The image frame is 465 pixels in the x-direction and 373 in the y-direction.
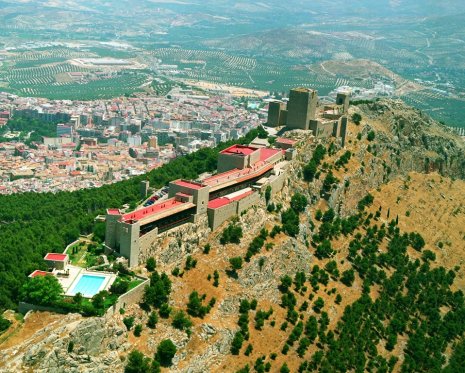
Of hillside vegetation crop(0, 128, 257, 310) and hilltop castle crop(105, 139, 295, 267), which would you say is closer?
hilltop castle crop(105, 139, 295, 267)

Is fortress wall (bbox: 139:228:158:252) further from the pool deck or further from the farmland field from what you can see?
the farmland field

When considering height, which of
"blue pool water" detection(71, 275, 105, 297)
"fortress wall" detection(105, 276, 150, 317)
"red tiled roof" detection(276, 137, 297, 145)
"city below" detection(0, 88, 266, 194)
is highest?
"red tiled roof" detection(276, 137, 297, 145)

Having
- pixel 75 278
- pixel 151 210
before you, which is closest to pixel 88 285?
pixel 75 278

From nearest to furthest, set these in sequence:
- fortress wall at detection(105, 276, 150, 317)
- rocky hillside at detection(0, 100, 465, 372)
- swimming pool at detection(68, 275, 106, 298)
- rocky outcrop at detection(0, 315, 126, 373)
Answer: rocky outcrop at detection(0, 315, 126, 373)
rocky hillside at detection(0, 100, 465, 372)
fortress wall at detection(105, 276, 150, 317)
swimming pool at detection(68, 275, 106, 298)

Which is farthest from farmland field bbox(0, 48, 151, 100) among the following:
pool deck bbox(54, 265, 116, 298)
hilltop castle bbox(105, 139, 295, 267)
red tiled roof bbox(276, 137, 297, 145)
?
pool deck bbox(54, 265, 116, 298)

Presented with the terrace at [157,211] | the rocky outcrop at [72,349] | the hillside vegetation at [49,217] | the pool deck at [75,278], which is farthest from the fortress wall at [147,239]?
the rocky outcrop at [72,349]

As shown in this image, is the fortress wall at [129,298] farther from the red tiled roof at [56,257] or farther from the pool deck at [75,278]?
the red tiled roof at [56,257]

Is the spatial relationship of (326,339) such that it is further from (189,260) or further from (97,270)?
(97,270)
